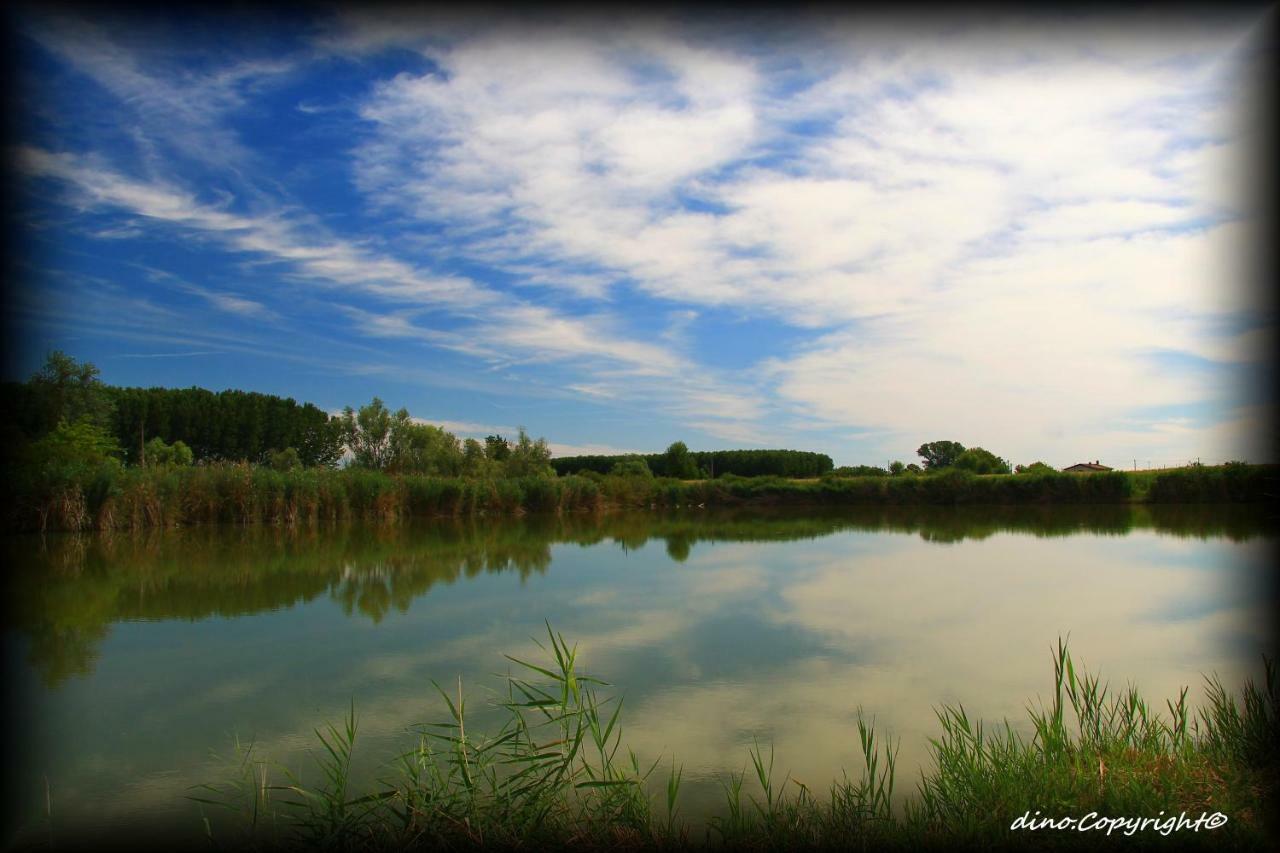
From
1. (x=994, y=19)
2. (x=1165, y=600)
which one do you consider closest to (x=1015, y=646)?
(x=1165, y=600)

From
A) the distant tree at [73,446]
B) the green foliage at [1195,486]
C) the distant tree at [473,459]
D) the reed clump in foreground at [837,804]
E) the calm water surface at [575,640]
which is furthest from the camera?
the distant tree at [473,459]

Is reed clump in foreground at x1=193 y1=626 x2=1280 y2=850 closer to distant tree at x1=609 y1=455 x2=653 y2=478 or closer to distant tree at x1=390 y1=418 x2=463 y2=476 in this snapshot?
distant tree at x1=390 y1=418 x2=463 y2=476

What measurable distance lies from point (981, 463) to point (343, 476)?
2566 cm

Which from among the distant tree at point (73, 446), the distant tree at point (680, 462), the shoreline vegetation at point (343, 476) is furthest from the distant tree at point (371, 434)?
the distant tree at point (680, 462)

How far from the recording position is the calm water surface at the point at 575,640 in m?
A: 3.71

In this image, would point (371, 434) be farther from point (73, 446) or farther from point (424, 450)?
point (73, 446)

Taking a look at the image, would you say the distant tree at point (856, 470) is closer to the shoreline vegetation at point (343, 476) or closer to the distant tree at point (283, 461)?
the shoreline vegetation at point (343, 476)

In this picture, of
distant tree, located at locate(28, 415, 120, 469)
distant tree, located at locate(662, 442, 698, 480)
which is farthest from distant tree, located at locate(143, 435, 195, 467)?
distant tree, located at locate(662, 442, 698, 480)

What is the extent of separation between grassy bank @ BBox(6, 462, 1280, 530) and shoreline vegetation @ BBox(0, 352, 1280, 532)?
1.4 inches

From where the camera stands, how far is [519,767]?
137 inches

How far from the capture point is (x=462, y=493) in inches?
866

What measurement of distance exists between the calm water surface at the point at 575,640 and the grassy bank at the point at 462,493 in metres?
Result: 1.30

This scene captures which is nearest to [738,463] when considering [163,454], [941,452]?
[941,452]

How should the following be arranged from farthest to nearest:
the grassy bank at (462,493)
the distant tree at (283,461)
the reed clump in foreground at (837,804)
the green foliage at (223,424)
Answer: the green foliage at (223,424) → the distant tree at (283,461) → the grassy bank at (462,493) → the reed clump in foreground at (837,804)
